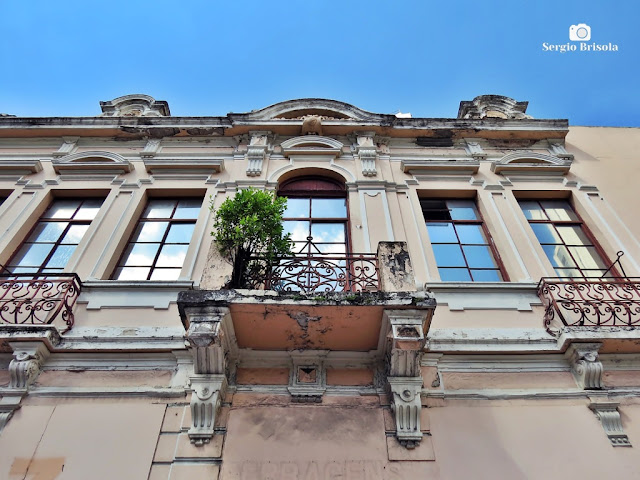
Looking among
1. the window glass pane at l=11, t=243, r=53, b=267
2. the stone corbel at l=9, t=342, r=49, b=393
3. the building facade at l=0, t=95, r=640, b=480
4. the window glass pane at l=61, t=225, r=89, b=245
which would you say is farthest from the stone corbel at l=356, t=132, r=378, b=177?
the stone corbel at l=9, t=342, r=49, b=393

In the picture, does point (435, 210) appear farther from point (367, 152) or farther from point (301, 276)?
point (301, 276)

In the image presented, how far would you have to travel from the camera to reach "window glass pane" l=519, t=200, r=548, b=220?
689 centimetres

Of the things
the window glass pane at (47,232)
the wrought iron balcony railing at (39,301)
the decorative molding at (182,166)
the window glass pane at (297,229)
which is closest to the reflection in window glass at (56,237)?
the window glass pane at (47,232)

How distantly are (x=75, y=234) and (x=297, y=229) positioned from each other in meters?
3.25

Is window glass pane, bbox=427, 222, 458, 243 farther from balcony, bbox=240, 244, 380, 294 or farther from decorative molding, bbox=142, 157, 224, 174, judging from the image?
decorative molding, bbox=142, 157, 224, 174

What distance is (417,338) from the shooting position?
4.00 meters

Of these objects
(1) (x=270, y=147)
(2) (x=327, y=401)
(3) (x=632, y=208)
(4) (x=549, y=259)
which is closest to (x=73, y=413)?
(2) (x=327, y=401)

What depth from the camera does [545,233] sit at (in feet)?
21.6

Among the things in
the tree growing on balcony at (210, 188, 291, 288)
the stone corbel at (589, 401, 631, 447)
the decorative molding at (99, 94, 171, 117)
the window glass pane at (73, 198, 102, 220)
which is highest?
the decorative molding at (99, 94, 171, 117)

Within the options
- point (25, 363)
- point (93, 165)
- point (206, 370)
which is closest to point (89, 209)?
point (93, 165)

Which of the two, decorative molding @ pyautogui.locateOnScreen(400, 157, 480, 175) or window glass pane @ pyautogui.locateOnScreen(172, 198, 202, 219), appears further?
decorative molding @ pyautogui.locateOnScreen(400, 157, 480, 175)

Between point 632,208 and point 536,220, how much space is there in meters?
1.50

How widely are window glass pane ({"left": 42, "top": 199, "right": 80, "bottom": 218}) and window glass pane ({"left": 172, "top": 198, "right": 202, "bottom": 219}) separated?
5.28ft

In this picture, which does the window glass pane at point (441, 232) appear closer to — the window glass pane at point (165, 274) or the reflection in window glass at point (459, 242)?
the reflection in window glass at point (459, 242)
